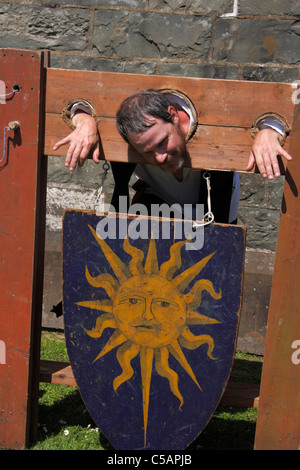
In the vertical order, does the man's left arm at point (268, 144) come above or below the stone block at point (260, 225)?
above

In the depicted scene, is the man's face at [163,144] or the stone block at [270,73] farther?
the stone block at [270,73]

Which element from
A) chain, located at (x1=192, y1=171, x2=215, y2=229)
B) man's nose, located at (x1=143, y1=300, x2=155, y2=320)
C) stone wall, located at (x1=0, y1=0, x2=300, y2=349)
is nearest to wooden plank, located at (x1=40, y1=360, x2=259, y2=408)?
man's nose, located at (x1=143, y1=300, x2=155, y2=320)

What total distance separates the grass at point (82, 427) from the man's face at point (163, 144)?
144 centimetres

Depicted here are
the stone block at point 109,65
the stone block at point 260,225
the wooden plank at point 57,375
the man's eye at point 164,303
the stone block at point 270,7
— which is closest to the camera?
the man's eye at point 164,303

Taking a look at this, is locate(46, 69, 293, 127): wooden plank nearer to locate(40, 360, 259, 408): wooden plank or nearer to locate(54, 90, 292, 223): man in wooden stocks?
locate(54, 90, 292, 223): man in wooden stocks

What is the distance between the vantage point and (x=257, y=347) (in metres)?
4.59

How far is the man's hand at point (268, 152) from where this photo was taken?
2545mm

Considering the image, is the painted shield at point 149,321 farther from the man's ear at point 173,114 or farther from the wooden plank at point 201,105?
the man's ear at point 173,114

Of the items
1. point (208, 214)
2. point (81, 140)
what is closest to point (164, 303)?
point (208, 214)

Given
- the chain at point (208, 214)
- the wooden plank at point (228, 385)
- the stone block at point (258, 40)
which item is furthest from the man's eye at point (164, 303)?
the stone block at point (258, 40)

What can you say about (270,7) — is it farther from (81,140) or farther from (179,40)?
(81,140)

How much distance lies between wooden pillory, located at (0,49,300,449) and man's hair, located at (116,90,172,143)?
0.06 metres
